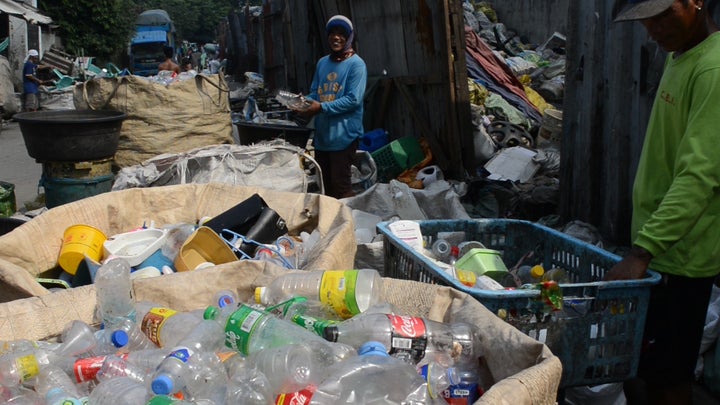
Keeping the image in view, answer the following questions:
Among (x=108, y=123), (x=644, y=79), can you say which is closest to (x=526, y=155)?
(x=644, y=79)

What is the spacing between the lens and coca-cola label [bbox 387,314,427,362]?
2.09m

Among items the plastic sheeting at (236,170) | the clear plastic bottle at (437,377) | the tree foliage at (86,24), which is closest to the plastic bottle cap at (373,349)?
the clear plastic bottle at (437,377)

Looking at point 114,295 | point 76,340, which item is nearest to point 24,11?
point 114,295

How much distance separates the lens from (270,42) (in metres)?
15.0

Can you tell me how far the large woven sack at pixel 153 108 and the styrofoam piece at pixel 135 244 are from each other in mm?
2669

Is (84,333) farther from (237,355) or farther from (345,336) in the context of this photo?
(345,336)

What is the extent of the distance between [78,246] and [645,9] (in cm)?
275

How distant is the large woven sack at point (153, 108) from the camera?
597cm

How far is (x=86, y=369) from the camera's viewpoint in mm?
2145

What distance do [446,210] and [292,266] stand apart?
2285 millimetres

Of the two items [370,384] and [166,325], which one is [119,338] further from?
[370,384]

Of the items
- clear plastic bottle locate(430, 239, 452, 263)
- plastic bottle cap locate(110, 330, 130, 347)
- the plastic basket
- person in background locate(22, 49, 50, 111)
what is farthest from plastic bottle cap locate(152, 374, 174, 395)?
person in background locate(22, 49, 50, 111)

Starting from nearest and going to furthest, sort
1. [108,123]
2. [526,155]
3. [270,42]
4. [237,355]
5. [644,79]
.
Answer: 1. [237,355]
2. [644,79]
3. [108,123]
4. [526,155]
5. [270,42]

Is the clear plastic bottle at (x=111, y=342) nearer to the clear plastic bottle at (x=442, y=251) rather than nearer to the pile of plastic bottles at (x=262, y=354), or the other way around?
the pile of plastic bottles at (x=262, y=354)
